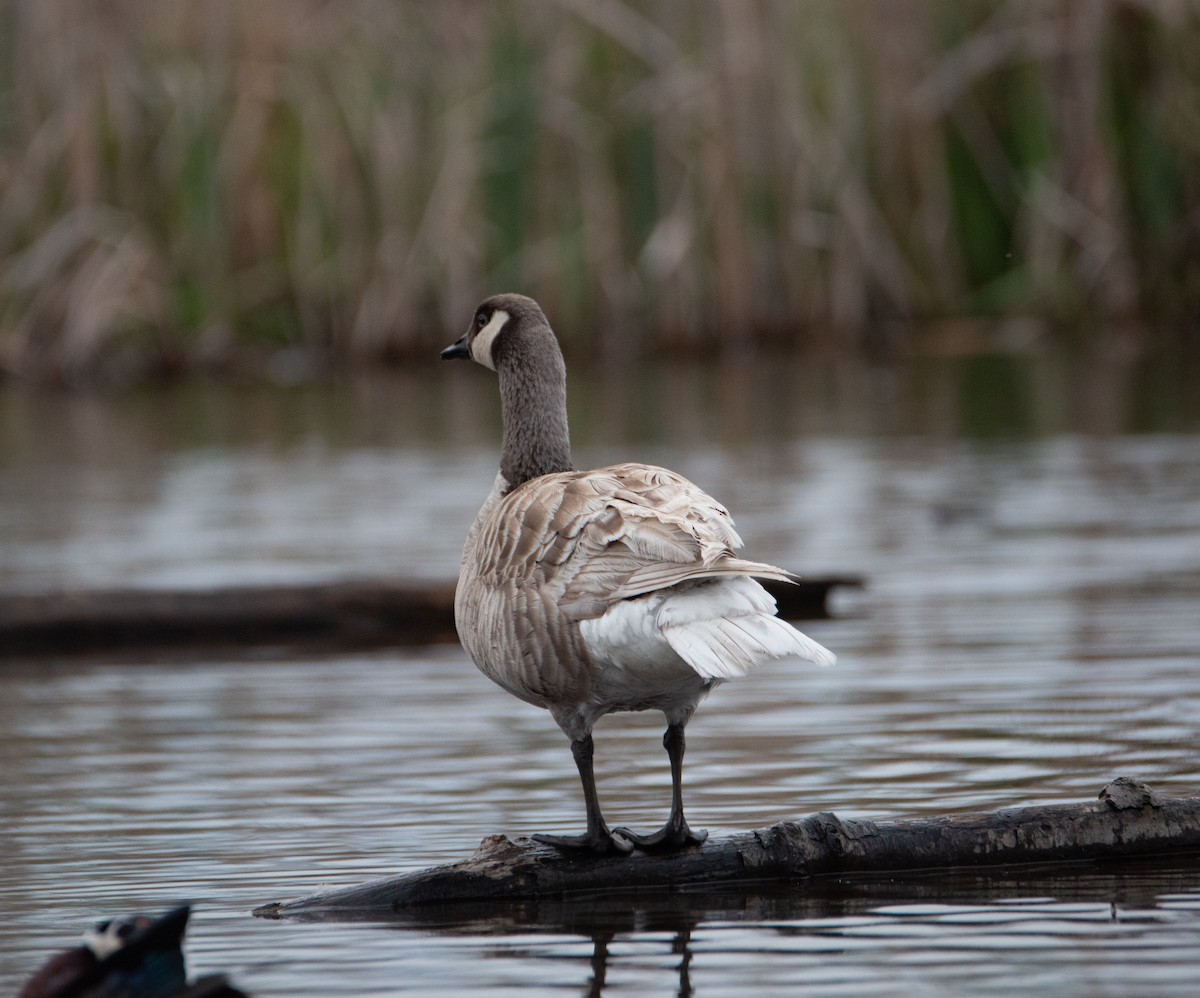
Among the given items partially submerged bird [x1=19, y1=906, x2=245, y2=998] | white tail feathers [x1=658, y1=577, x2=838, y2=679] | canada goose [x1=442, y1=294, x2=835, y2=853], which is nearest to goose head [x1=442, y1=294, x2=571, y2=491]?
canada goose [x1=442, y1=294, x2=835, y2=853]

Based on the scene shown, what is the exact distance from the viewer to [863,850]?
5.45 meters

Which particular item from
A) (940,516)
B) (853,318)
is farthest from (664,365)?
(940,516)

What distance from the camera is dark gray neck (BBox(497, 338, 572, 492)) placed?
6.51m

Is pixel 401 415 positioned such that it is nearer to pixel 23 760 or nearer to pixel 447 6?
pixel 447 6

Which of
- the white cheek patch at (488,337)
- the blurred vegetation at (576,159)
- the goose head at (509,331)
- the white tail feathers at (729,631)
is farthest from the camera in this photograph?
the blurred vegetation at (576,159)

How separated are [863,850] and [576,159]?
18230 mm

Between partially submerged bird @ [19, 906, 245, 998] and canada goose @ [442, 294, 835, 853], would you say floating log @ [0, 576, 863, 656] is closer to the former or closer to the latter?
canada goose @ [442, 294, 835, 853]

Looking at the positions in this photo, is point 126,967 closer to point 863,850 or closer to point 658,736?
point 863,850

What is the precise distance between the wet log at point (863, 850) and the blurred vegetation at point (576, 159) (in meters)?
17.6

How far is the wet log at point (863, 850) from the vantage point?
546 cm

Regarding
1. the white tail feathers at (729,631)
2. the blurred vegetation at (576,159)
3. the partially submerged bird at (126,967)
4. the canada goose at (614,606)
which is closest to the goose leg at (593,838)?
the canada goose at (614,606)

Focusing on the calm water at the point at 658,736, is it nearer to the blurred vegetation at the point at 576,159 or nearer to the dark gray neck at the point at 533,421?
the dark gray neck at the point at 533,421

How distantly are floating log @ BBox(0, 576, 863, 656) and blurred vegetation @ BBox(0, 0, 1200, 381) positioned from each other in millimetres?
12917

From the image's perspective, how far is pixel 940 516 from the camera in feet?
43.9
